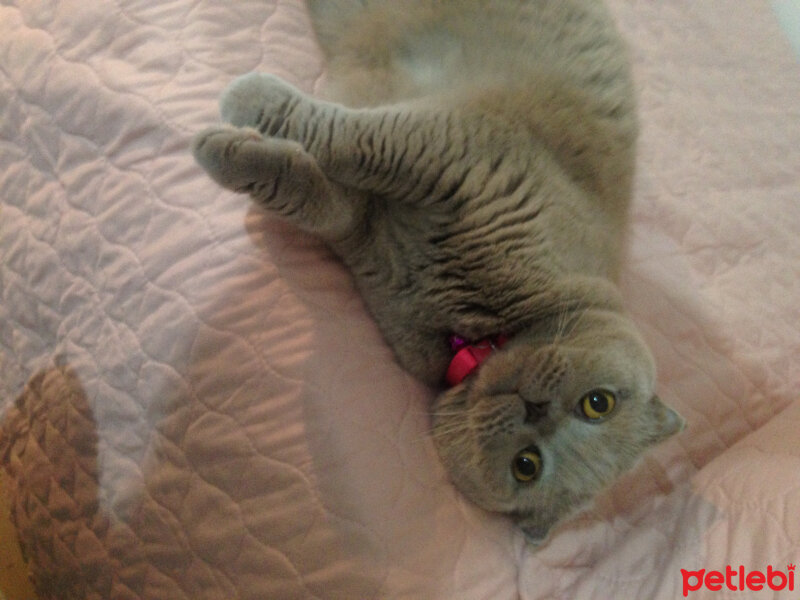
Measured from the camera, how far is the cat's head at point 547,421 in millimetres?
863

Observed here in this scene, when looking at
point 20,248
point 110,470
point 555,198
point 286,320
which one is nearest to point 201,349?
point 286,320

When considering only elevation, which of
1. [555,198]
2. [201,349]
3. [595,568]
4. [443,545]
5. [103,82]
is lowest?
[595,568]

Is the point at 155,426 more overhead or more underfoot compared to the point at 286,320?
more underfoot

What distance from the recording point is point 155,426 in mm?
827

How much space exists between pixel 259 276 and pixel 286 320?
76 millimetres

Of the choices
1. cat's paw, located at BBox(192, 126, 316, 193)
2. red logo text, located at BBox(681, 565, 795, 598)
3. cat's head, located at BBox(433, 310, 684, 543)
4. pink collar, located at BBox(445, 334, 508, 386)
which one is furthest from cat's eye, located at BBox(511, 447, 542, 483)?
cat's paw, located at BBox(192, 126, 316, 193)

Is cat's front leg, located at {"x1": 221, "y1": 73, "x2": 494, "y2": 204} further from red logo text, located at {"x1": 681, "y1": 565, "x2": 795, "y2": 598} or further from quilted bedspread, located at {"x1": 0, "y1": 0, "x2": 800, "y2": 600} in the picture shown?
red logo text, located at {"x1": 681, "y1": 565, "x2": 795, "y2": 598}

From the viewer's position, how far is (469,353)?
36.6 inches

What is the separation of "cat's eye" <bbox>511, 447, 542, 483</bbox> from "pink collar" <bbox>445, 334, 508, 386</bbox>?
151 mm

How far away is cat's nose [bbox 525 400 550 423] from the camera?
2.87ft

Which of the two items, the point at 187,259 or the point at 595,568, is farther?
the point at 595,568

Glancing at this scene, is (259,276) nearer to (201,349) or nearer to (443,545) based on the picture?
(201,349)

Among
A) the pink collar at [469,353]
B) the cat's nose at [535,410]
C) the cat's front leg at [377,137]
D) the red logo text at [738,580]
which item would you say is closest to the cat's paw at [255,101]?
the cat's front leg at [377,137]

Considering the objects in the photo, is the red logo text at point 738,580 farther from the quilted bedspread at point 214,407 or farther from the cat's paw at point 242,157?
the cat's paw at point 242,157
